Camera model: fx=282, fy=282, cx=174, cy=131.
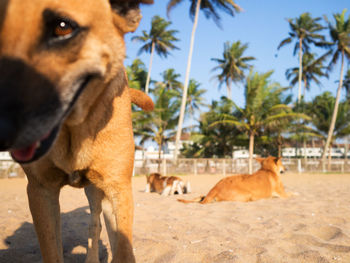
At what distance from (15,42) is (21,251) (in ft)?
8.54

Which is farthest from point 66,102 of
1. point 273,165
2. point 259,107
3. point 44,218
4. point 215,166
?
point 215,166

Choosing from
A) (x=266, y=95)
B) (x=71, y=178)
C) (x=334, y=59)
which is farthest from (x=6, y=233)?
(x=334, y=59)

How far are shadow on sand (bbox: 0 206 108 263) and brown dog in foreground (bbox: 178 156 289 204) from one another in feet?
10.1

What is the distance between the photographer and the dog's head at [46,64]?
1024 mm

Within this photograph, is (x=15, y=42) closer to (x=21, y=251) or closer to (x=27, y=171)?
(x=27, y=171)

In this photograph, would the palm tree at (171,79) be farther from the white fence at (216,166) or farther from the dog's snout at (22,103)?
the dog's snout at (22,103)

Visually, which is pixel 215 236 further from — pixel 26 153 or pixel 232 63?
pixel 232 63

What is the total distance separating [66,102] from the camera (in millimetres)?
1192

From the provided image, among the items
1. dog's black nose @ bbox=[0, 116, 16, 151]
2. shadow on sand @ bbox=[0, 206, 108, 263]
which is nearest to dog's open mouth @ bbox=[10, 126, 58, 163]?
dog's black nose @ bbox=[0, 116, 16, 151]

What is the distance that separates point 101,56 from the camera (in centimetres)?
139

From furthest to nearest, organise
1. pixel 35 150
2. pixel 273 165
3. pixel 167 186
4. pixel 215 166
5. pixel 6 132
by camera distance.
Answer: pixel 215 166, pixel 167 186, pixel 273 165, pixel 35 150, pixel 6 132

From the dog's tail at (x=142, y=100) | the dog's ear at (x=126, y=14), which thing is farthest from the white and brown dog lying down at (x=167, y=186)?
the dog's ear at (x=126, y=14)

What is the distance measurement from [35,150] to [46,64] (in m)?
0.36

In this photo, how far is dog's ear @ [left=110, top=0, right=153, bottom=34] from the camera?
1.60 m
